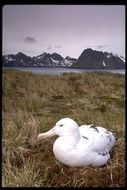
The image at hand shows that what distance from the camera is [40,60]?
11.7 feet

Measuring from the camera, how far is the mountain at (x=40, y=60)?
3.50 meters

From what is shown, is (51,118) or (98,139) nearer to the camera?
(98,139)

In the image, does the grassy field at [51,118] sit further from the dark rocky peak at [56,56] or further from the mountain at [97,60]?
the dark rocky peak at [56,56]

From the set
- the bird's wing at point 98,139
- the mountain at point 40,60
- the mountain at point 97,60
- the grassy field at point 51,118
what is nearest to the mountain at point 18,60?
the mountain at point 40,60

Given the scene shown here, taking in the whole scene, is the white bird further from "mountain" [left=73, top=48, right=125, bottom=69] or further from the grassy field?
"mountain" [left=73, top=48, right=125, bottom=69]

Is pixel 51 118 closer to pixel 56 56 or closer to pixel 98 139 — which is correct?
pixel 56 56

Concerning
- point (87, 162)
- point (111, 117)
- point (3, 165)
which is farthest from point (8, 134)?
point (111, 117)

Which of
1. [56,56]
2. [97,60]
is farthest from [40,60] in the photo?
[97,60]

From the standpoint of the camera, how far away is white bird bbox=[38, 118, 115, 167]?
2.75 meters

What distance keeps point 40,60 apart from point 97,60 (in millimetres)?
458

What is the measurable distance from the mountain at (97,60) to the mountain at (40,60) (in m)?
0.08

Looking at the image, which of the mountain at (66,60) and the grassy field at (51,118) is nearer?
the grassy field at (51,118)

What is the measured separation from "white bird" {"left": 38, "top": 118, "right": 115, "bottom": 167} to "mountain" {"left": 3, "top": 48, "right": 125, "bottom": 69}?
0.80 m
